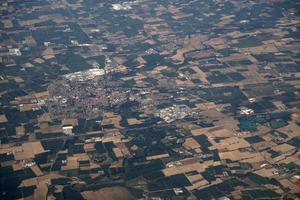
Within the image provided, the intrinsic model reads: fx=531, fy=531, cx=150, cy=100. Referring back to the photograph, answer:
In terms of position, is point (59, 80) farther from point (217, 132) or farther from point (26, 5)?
point (26, 5)

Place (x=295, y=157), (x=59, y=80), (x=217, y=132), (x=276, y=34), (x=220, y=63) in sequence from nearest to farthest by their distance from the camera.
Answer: (x=295, y=157)
(x=217, y=132)
(x=59, y=80)
(x=220, y=63)
(x=276, y=34)

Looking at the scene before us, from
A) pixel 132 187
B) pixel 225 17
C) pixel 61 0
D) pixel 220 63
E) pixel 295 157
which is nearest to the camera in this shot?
pixel 132 187

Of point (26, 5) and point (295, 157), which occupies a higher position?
point (26, 5)

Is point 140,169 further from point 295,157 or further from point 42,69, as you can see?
point 42,69

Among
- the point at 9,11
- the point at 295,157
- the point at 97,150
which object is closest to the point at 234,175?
the point at 295,157

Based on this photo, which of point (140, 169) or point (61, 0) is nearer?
point (140, 169)

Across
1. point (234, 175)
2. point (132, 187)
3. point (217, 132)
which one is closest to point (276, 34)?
point (217, 132)
